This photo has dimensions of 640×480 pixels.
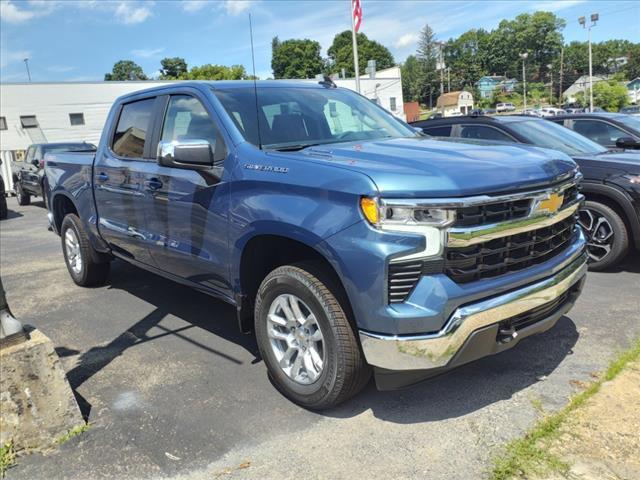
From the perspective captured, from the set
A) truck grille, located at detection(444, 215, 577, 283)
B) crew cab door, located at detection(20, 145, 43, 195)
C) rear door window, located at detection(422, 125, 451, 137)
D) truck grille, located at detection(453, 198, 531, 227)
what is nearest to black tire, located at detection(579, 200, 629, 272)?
rear door window, located at detection(422, 125, 451, 137)

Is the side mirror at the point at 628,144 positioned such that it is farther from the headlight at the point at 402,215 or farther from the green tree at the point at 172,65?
the green tree at the point at 172,65

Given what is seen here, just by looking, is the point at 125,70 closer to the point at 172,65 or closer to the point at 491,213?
the point at 172,65

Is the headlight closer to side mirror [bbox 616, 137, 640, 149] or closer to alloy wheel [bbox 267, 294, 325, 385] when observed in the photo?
alloy wheel [bbox 267, 294, 325, 385]

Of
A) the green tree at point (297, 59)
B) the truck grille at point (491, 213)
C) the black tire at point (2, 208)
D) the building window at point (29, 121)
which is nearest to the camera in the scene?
the truck grille at point (491, 213)

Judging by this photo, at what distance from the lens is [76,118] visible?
1303 inches

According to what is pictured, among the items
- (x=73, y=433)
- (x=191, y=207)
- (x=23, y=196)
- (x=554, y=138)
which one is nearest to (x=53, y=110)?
(x=23, y=196)

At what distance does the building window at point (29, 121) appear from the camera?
103 feet

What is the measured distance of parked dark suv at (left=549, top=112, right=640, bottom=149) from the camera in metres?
7.65

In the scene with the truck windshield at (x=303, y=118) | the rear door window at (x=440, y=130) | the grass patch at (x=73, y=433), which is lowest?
the grass patch at (x=73, y=433)

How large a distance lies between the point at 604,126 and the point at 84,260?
7082 millimetres

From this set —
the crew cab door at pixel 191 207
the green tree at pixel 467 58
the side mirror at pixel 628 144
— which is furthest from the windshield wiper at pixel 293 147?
the green tree at pixel 467 58

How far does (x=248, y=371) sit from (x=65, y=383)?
1239 millimetres

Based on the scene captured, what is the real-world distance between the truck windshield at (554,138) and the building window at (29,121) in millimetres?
31449

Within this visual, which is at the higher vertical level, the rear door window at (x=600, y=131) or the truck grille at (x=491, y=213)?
the rear door window at (x=600, y=131)
